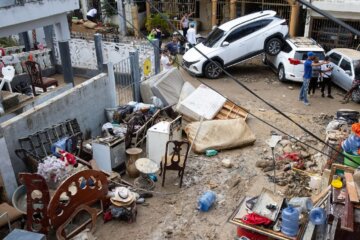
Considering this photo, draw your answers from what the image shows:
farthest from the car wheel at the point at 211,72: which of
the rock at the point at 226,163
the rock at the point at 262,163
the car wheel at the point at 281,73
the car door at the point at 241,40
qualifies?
the rock at the point at 262,163

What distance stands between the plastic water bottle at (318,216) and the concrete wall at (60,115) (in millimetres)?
6045

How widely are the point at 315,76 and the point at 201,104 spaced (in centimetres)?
451

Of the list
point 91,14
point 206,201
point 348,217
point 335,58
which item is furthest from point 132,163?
point 91,14

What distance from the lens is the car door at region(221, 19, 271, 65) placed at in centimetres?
1554

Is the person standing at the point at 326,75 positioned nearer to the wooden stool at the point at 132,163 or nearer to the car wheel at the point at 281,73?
the car wheel at the point at 281,73

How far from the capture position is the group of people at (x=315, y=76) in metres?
12.8

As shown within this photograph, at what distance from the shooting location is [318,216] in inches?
244

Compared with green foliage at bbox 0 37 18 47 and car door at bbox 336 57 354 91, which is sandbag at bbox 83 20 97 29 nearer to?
green foliage at bbox 0 37 18 47

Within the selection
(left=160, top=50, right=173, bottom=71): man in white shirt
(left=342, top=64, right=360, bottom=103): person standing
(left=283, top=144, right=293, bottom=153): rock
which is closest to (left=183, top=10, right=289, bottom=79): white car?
(left=160, top=50, right=173, bottom=71): man in white shirt

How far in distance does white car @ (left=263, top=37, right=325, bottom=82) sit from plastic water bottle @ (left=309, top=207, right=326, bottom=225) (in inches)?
353

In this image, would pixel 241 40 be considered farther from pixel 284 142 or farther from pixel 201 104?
pixel 284 142

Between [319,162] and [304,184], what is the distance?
104 cm

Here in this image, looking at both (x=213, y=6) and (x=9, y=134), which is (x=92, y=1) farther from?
(x=9, y=134)

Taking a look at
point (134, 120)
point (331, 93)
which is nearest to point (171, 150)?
point (134, 120)
